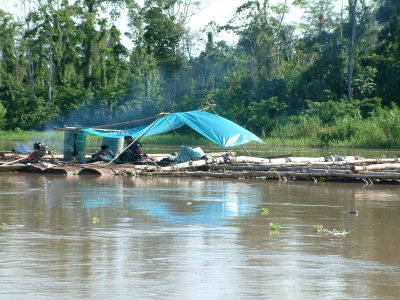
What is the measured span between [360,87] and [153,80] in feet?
47.7

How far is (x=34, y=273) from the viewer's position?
617cm

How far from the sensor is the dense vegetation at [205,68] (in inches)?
1476

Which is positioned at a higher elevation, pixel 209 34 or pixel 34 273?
pixel 209 34

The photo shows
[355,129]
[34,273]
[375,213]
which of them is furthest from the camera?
[355,129]

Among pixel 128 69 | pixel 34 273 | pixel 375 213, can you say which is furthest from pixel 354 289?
pixel 128 69

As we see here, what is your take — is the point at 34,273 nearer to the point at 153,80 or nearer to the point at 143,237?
the point at 143,237

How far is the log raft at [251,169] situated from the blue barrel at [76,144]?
347 millimetres

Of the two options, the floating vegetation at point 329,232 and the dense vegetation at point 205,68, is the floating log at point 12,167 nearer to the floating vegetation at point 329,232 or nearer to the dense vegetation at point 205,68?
the floating vegetation at point 329,232

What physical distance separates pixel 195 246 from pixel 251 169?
8.71 metres

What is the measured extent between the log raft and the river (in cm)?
235

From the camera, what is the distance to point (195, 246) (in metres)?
7.44

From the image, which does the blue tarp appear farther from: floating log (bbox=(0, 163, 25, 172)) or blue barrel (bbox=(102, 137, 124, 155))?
floating log (bbox=(0, 163, 25, 172))

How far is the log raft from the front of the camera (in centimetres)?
1507

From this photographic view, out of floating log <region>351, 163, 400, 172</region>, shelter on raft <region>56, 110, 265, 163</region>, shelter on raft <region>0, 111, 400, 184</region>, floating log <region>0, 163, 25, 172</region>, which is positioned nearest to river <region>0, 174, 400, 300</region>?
floating log <region>351, 163, 400, 172</region>
